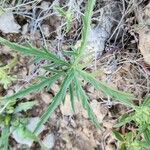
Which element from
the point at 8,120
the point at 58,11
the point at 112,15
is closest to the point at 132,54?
the point at 112,15

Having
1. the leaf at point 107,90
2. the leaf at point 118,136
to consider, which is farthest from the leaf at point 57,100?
the leaf at point 118,136

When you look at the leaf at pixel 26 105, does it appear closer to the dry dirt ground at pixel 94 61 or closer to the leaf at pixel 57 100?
the dry dirt ground at pixel 94 61

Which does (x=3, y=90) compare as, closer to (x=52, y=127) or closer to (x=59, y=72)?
(x=52, y=127)

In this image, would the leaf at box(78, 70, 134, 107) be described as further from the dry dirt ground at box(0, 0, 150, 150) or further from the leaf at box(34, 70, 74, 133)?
the dry dirt ground at box(0, 0, 150, 150)

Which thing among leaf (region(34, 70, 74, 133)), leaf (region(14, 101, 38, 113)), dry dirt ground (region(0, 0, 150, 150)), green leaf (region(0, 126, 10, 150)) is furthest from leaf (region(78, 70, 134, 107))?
green leaf (region(0, 126, 10, 150))

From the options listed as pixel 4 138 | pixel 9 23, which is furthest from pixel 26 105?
pixel 9 23

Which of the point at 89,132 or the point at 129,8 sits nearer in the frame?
the point at 129,8

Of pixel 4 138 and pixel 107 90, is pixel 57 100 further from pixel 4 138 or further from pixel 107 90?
pixel 4 138
